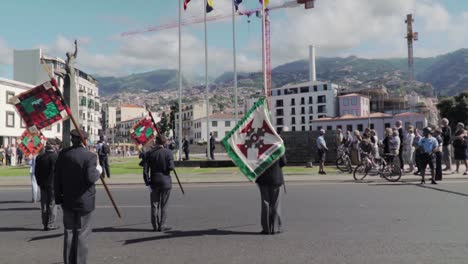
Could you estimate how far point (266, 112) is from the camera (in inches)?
332

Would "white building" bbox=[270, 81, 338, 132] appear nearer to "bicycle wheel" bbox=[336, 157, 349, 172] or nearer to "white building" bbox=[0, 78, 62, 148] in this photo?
"white building" bbox=[0, 78, 62, 148]

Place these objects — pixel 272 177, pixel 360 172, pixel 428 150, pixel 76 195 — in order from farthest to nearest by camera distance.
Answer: pixel 360 172 → pixel 428 150 → pixel 272 177 → pixel 76 195

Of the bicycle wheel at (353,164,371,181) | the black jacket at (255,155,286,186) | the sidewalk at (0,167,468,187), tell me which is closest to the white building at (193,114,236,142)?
the sidewalk at (0,167,468,187)

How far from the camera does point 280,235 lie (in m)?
7.78

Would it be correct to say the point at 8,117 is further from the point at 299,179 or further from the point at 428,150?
the point at 428,150

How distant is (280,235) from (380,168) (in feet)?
32.8

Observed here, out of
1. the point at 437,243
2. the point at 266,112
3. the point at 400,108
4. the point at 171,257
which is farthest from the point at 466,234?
the point at 400,108

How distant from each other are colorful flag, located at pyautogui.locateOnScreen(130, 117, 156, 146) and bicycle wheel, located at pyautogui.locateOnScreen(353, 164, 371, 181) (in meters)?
8.05

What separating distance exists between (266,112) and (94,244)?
397cm

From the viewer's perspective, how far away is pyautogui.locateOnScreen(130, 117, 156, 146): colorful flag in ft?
50.6

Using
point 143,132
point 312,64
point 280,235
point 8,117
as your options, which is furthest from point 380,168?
point 312,64

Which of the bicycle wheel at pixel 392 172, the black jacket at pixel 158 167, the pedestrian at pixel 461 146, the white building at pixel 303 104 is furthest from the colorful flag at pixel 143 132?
the white building at pixel 303 104

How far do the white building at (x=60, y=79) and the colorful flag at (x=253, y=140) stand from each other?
70.5 m

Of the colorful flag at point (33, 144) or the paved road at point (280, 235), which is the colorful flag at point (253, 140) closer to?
the paved road at point (280, 235)
